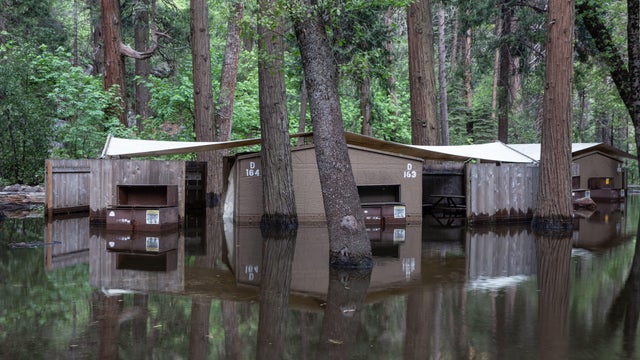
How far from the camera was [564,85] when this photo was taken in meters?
15.8

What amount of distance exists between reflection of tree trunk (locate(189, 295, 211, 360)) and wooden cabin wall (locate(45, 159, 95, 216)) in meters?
11.1

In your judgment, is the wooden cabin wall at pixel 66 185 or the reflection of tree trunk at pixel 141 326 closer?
the reflection of tree trunk at pixel 141 326

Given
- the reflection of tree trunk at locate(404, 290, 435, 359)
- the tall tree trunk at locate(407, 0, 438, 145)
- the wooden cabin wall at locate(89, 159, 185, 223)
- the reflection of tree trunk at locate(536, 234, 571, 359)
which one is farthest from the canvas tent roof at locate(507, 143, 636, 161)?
the reflection of tree trunk at locate(404, 290, 435, 359)

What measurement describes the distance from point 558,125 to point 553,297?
886 cm

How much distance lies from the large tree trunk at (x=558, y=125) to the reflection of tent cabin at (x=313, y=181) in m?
3.03

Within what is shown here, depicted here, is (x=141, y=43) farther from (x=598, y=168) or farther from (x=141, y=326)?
(x=141, y=326)

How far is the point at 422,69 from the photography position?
19.0m

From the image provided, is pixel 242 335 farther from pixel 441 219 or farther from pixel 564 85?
pixel 441 219

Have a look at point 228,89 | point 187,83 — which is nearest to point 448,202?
point 228,89

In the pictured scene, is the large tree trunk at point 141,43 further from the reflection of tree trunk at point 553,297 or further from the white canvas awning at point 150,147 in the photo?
the reflection of tree trunk at point 553,297

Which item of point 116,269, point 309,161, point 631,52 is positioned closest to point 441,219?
point 309,161

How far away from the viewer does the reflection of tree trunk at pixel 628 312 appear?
5.93 metres

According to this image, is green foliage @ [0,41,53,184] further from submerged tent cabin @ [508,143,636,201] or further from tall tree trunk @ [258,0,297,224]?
submerged tent cabin @ [508,143,636,201]

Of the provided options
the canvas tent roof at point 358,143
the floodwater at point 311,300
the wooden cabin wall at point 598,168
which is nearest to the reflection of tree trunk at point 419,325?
the floodwater at point 311,300
